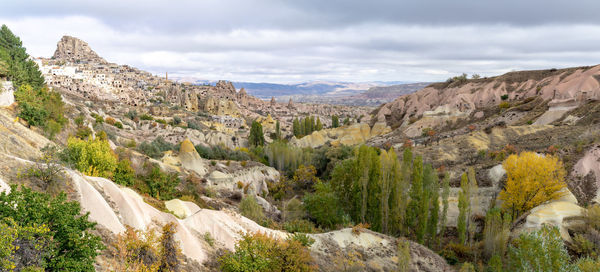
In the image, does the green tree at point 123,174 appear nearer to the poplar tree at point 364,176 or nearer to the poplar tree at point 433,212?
the poplar tree at point 364,176

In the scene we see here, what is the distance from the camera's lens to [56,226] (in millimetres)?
7750

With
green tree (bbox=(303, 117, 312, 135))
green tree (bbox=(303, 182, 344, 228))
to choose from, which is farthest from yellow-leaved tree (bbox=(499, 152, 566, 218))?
green tree (bbox=(303, 117, 312, 135))

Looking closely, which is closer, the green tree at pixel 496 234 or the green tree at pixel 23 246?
the green tree at pixel 23 246

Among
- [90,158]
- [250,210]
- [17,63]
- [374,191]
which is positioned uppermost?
[17,63]

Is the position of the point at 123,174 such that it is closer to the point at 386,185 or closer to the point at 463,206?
the point at 386,185

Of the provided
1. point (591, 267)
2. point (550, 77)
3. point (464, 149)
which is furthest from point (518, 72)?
point (591, 267)

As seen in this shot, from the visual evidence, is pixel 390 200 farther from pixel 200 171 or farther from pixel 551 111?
pixel 551 111

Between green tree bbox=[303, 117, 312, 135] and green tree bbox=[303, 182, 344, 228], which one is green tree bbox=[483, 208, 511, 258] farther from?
green tree bbox=[303, 117, 312, 135]

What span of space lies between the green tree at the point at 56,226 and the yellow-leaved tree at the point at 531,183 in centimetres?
2361

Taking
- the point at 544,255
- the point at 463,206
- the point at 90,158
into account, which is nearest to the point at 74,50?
the point at 90,158

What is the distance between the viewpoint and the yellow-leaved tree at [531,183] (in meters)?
20.8

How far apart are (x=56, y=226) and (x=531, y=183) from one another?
24.7m

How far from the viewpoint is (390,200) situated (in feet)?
72.3

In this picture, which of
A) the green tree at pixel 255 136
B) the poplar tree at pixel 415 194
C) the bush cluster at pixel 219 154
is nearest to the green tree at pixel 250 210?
the poplar tree at pixel 415 194
